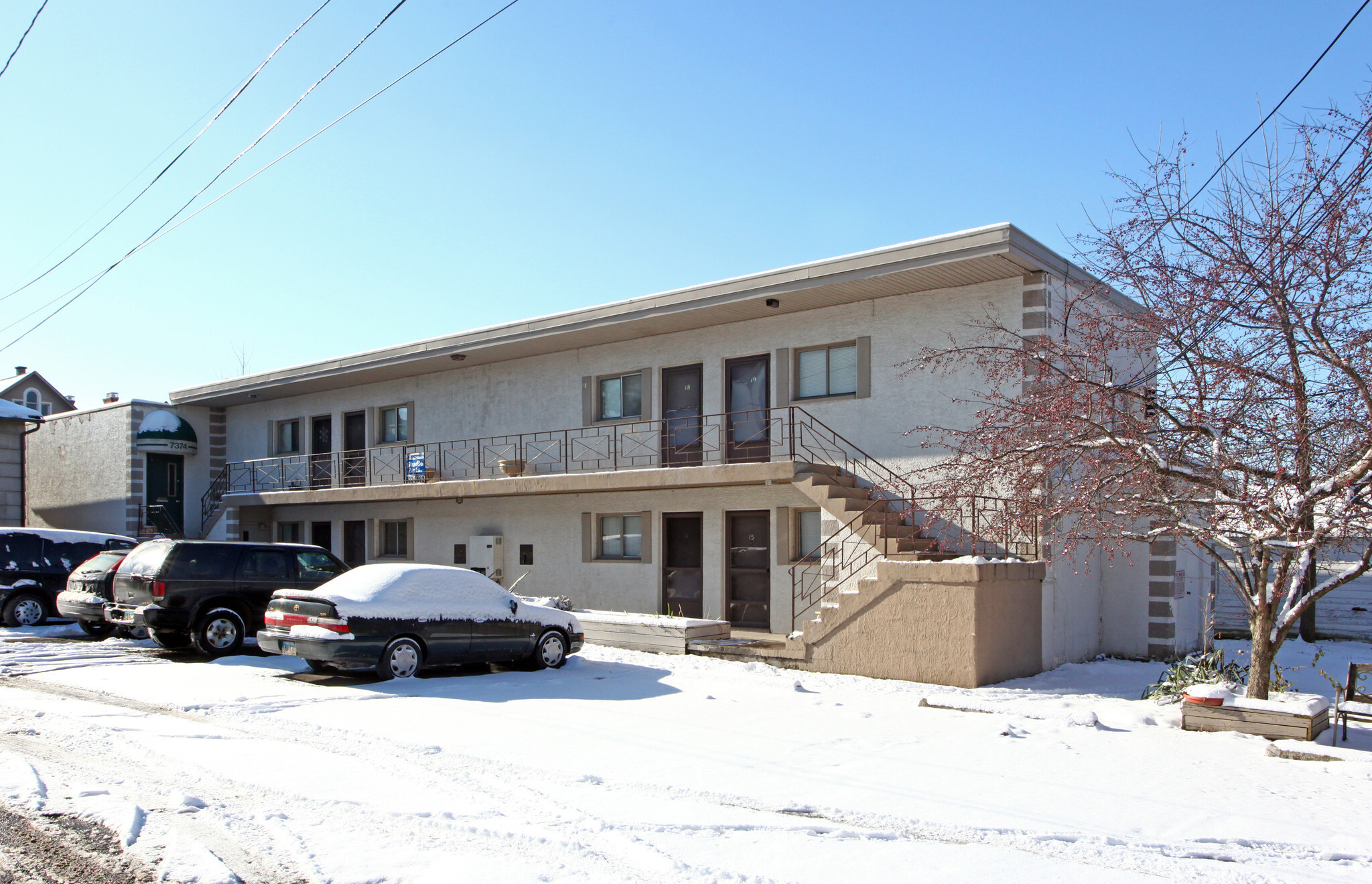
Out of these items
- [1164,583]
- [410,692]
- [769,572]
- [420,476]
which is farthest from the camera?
[420,476]

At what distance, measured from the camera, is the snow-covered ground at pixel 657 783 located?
18.2 feet

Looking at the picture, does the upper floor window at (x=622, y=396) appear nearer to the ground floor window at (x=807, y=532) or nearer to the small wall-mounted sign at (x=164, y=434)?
the ground floor window at (x=807, y=532)

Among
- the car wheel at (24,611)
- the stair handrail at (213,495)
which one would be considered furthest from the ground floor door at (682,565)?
the stair handrail at (213,495)

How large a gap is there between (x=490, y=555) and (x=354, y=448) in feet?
21.3

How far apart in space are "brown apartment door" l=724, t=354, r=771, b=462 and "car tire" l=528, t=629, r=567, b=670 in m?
4.87

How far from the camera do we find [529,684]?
11883 millimetres

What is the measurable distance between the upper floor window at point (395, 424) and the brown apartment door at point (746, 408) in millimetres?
9142

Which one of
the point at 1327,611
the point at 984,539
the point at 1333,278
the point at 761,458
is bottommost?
the point at 1327,611

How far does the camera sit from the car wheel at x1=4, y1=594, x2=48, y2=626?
56.3 feet

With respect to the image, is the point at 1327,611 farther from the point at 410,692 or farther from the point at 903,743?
the point at 410,692

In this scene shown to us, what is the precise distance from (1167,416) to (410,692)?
8.33 m

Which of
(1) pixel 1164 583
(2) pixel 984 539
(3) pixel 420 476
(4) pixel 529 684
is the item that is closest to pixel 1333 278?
(2) pixel 984 539

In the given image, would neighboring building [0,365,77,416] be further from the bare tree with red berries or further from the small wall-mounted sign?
the bare tree with red berries

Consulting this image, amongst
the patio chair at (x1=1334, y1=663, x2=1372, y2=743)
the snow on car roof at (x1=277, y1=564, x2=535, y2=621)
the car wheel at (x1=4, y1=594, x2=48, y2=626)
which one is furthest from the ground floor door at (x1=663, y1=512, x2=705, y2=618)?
the car wheel at (x1=4, y1=594, x2=48, y2=626)
